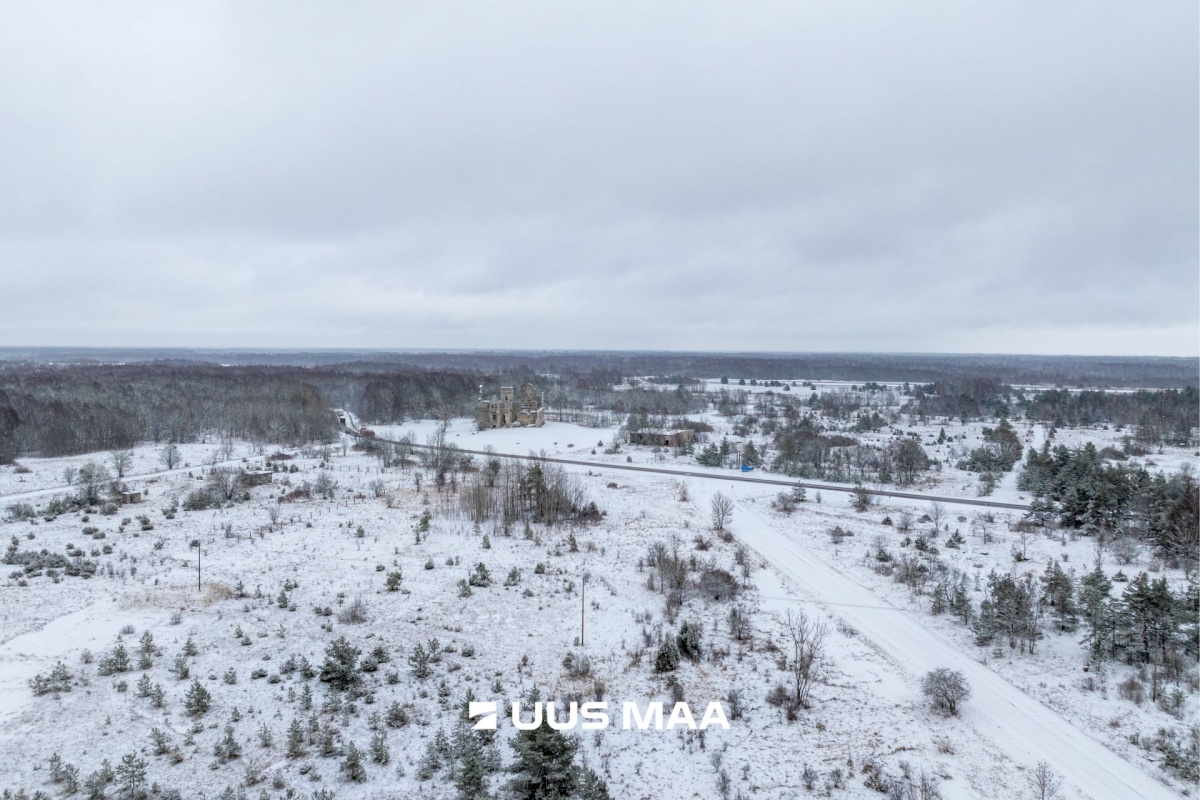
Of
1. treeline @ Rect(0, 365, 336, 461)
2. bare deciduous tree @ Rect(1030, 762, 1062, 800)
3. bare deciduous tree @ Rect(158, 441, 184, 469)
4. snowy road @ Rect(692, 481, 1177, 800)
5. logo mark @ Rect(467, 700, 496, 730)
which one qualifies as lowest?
snowy road @ Rect(692, 481, 1177, 800)

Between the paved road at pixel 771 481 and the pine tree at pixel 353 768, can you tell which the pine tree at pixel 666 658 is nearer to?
the pine tree at pixel 353 768

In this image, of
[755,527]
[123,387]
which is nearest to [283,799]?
[755,527]

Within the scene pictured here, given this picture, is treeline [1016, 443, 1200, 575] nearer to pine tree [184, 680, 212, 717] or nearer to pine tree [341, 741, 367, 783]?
pine tree [341, 741, 367, 783]

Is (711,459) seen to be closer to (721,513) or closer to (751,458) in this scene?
(751,458)

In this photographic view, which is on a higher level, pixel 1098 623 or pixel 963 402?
pixel 963 402

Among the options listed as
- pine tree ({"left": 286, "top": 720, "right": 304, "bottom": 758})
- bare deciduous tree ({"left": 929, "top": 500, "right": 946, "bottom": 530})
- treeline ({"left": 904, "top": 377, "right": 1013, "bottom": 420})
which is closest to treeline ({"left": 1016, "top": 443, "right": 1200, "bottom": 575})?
bare deciduous tree ({"left": 929, "top": 500, "right": 946, "bottom": 530})

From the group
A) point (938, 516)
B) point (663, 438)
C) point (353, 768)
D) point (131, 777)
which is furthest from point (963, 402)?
point (131, 777)
